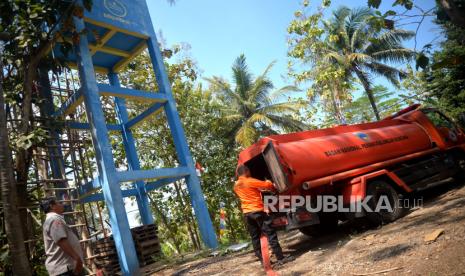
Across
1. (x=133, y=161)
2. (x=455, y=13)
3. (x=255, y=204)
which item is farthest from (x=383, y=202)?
(x=133, y=161)

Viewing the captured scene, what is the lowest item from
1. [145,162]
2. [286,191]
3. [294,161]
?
[286,191]

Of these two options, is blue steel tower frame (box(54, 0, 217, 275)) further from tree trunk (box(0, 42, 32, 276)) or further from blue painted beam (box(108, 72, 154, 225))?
tree trunk (box(0, 42, 32, 276))

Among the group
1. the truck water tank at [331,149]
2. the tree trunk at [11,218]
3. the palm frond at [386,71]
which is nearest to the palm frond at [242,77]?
the palm frond at [386,71]

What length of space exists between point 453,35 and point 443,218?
11069 millimetres

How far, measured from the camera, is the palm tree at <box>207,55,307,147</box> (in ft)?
74.2

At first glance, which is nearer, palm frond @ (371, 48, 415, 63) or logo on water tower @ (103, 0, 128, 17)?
logo on water tower @ (103, 0, 128, 17)

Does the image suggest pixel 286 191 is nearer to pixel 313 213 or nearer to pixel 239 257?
pixel 313 213

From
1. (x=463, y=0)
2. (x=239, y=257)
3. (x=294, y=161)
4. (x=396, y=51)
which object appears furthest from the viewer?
(x=396, y=51)

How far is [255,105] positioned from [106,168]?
48.8ft

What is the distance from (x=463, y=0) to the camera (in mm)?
3867

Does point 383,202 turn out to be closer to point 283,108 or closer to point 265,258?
point 265,258

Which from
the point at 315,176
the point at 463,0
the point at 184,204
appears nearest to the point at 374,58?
the point at 184,204

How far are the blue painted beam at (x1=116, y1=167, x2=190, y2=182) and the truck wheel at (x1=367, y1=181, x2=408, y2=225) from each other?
5879mm

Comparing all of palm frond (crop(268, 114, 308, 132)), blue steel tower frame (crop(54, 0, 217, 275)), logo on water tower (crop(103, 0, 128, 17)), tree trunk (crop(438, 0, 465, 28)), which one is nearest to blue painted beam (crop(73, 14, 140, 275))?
blue steel tower frame (crop(54, 0, 217, 275))
